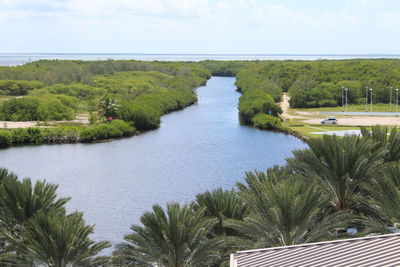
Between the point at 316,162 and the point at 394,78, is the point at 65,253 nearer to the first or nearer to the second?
the point at 316,162

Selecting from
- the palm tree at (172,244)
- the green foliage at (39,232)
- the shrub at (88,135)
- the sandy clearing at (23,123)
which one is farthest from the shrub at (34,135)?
the palm tree at (172,244)

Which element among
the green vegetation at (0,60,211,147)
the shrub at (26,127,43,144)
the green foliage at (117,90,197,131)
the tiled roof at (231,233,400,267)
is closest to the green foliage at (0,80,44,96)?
the green vegetation at (0,60,211,147)

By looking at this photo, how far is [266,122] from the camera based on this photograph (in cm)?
A: 9050

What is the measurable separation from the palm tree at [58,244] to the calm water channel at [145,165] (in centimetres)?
1274

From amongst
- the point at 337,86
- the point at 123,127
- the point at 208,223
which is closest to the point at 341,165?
the point at 208,223

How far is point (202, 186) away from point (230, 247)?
2613 centimetres

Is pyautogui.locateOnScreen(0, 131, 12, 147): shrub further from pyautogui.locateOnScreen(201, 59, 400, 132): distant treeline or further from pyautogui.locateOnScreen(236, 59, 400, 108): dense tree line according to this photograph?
pyautogui.locateOnScreen(236, 59, 400, 108): dense tree line

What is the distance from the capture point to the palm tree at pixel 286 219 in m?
23.1

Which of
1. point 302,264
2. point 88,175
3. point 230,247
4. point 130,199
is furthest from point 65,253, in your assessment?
point 88,175

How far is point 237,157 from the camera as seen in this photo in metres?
65.2

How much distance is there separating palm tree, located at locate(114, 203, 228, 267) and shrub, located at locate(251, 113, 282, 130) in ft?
217

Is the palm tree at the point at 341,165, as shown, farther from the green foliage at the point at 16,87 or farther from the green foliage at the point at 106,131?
the green foliage at the point at 16,87

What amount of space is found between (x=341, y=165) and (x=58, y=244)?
511 inches

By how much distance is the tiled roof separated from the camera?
14296mm
